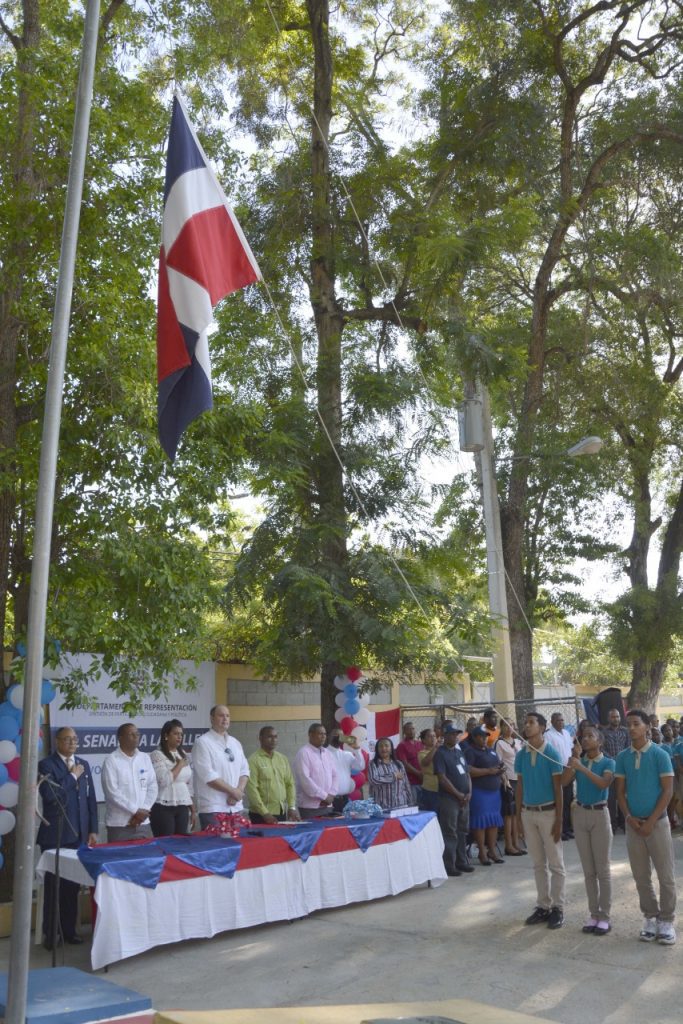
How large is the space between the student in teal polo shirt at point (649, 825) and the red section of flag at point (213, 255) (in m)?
4.80

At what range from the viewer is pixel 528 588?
2056 cm

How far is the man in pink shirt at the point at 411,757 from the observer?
12188 mm

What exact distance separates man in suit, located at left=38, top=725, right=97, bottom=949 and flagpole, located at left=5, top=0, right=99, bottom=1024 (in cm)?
310

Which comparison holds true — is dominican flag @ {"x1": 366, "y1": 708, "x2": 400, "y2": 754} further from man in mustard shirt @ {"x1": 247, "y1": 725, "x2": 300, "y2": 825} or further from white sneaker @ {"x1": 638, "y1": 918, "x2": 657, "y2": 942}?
white sneaker @ {"x1": 638, "y1": 918, "x2": 657, "y2": 942}

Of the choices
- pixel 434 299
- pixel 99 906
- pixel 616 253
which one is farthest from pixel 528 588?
pixel 99 906

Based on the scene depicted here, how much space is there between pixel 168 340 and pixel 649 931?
19.2ft

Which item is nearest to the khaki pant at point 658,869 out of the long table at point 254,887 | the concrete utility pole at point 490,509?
the long table at point 254,887

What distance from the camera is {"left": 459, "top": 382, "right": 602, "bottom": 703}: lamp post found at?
1427cm

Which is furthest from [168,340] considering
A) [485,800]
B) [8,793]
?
[485,800]

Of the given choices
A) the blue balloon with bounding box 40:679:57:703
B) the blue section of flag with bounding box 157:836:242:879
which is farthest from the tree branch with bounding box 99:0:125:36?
the blue section of flag with bounding box 157:836:242:879

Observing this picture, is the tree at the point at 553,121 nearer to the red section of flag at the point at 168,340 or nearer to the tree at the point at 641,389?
the tree at the point at 641,389

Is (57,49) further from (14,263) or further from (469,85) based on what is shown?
(469,85)

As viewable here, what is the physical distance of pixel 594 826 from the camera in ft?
26.8

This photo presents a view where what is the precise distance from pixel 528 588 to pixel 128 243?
13.3 metres
